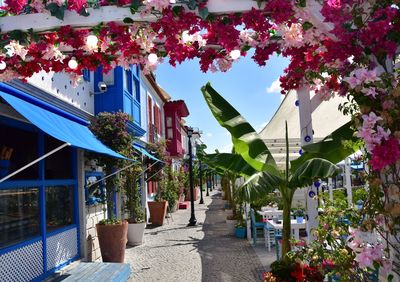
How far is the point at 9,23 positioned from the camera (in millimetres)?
3332

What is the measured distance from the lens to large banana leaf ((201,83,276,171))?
6.10 metres

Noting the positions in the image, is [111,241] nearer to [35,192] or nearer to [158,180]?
[35,192]

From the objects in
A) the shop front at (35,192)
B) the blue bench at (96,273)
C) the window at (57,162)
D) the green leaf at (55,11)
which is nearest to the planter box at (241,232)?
the shop front at (35,192)

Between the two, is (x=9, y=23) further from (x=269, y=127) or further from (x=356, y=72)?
(x=269, y=127)

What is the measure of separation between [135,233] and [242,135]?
697 centimetres

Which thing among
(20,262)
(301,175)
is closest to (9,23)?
(301,175)

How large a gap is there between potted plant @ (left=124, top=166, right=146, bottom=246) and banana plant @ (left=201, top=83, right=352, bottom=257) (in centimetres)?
536

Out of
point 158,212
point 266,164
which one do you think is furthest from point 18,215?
point 158,212

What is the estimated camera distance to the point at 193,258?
1013cm

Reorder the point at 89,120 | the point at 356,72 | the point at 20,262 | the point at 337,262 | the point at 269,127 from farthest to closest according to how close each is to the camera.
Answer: the point at 269,127 < the point at 89,120 < the point at 20,262 < the point at 337,262 < the point at 356,72

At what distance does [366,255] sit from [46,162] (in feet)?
21.2

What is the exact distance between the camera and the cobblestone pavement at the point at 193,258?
8.34 meters

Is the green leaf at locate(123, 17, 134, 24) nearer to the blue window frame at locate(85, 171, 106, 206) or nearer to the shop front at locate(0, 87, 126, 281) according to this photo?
the shop front at locate(0, 87, 126, 281)

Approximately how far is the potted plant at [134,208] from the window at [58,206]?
2.72m
